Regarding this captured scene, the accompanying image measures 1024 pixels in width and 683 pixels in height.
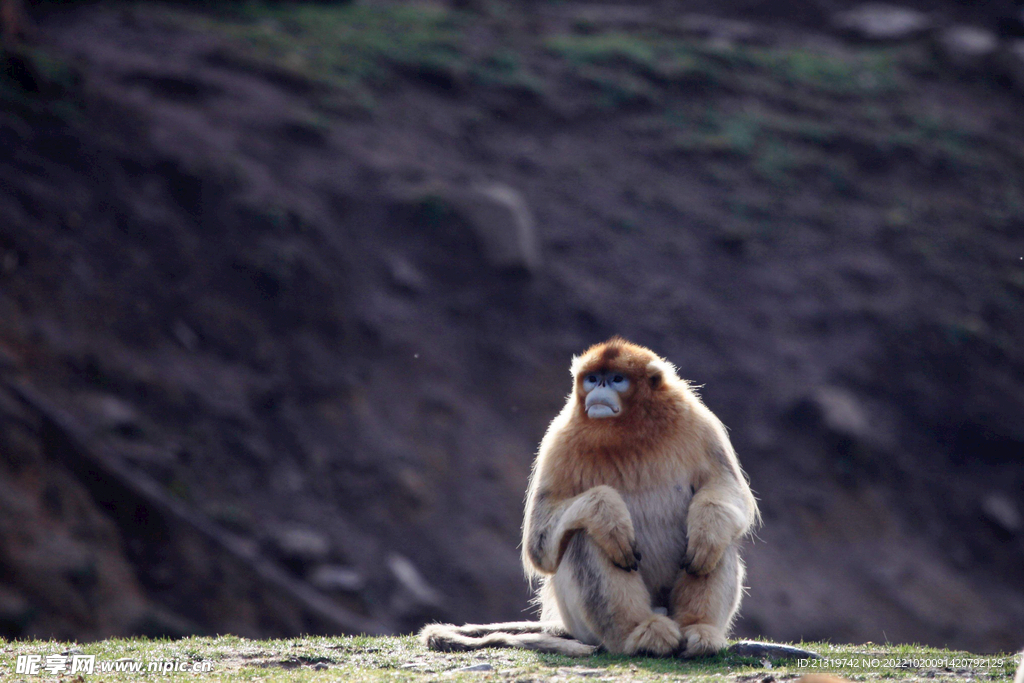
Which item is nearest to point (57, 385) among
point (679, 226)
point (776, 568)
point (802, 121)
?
point (776, 568)

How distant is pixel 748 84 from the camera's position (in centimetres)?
2380

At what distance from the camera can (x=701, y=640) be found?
5090mm

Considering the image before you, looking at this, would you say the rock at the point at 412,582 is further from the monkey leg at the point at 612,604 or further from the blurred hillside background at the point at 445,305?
the monkey leg at the point at 612,604

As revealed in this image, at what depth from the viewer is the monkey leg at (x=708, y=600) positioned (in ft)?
17.1

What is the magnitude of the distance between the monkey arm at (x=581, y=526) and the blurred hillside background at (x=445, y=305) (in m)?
5.70

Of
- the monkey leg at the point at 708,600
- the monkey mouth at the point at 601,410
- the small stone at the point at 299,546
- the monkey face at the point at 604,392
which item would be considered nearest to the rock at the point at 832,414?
the small stone at the point at 299,546

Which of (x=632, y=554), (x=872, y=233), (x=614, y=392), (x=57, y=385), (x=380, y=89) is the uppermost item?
(x=380, y=89)

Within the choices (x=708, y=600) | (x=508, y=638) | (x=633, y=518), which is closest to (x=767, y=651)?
(x=708, y=600)

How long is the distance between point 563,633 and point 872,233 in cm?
1679

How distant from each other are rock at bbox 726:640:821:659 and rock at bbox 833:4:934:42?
26.1 m

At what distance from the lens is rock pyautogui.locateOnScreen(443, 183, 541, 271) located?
17.0 metres

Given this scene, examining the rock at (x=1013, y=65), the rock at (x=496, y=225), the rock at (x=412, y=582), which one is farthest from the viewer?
the rock at (x=1013, y=65)

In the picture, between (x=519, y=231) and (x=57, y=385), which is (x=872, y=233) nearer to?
(x=519, y=231)

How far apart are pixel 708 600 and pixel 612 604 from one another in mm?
596
